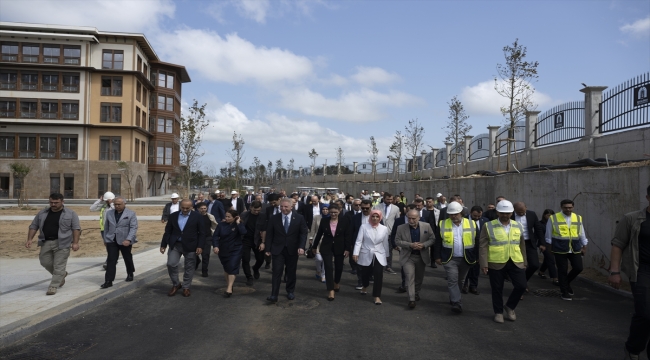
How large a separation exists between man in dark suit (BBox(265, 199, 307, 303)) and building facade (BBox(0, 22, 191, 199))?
41440 mm

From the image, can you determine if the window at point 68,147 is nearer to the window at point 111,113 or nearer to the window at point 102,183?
the window at point 102,183

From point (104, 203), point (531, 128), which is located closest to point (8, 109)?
point (104, 203)

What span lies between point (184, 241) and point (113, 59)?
46293 mm

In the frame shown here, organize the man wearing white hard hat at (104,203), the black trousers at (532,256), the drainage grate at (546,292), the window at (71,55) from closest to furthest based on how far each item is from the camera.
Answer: the black trousers at (532,256)
the drainage grate at (546,292)
the man wearing white hard hat at (104,203)
the window at (71,55)

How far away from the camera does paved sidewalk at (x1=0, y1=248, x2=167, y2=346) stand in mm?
6656

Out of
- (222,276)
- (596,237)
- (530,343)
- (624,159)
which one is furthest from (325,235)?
(624,159)

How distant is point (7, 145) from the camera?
1873 inches

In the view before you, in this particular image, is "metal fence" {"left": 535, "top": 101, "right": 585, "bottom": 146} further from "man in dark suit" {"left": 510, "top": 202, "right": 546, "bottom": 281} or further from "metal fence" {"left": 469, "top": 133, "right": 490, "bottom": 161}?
"man in dark suit" {"left": 510, "top": 202, "right": 546, "bottom": 281}

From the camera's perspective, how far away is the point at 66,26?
47.5m

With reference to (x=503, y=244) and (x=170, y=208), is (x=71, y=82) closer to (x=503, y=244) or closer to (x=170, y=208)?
(x=170, y=208)

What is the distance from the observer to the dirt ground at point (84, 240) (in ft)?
47.6

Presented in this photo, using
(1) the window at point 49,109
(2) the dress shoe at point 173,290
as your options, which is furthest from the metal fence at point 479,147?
(1) the window at point 49,109

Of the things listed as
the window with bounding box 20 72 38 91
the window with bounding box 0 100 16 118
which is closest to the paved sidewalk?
the window with bounding box 20 72 38 91

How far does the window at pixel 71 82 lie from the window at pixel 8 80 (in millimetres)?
4504
